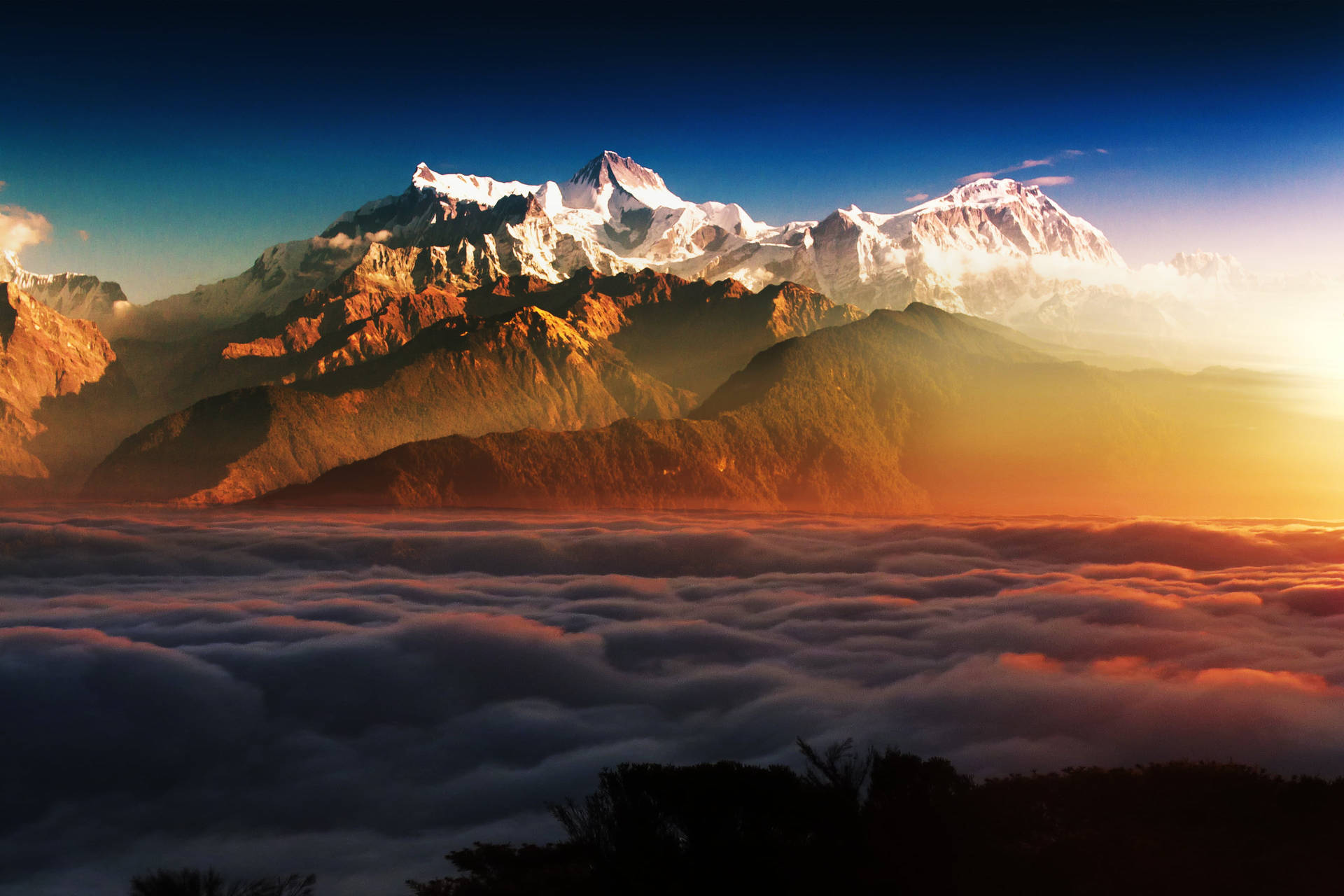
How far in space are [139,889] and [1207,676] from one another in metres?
92.1

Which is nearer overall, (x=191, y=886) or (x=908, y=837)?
(x=191, y=886)

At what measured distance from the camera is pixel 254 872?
2112 inches

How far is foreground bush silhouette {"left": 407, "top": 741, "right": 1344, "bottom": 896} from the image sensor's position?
44531 millimetres

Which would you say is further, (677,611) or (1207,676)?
(677,611)

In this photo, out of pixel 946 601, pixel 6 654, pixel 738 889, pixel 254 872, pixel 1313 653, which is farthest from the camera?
pixel 946 601

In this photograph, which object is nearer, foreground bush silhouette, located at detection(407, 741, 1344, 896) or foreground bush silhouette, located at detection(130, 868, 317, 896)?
foreground bush silhouette, located at detection(130, 868, 317, 896)

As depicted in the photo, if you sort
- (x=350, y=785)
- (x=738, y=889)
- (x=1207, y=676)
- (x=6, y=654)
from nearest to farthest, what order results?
(x=738, y=889) < (x=350, y=785) < (x=1207, y=676) < (x=6, y=654)

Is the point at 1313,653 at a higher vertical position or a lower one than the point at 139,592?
higher

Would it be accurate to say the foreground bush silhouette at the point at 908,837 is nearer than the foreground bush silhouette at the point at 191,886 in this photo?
No

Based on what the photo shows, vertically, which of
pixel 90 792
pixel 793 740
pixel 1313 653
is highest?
pixel 1313 653

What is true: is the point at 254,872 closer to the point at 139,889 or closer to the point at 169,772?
the point at 139,889

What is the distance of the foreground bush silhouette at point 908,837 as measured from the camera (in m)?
44.5

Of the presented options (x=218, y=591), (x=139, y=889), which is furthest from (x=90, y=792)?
(x=218, y=591)

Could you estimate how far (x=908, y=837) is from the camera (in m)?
47.6
